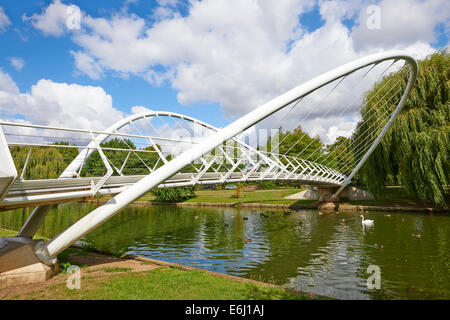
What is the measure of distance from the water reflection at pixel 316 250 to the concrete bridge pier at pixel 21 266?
486 cm

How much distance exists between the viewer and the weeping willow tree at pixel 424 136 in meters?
20.8

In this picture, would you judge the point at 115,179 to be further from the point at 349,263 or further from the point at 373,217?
the point at 373,217

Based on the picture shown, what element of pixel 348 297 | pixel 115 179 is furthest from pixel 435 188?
pixel 115 179

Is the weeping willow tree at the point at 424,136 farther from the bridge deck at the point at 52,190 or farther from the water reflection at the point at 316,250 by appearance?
the bridge deck at the point at 52,190

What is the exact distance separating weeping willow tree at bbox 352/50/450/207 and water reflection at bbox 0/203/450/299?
107 inches

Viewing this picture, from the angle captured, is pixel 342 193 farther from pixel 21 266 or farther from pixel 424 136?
pixel 21 266

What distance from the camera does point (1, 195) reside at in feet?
18.7

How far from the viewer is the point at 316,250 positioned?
12469 millimetres

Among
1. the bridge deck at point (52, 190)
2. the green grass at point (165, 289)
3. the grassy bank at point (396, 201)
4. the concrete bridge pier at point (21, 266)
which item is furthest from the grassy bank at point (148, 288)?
the grassy bank at point (396, 201)

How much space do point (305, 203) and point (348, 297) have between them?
83.8 ft

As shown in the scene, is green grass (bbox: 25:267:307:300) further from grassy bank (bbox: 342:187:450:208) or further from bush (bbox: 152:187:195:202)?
bush (bbox: 152:187:195:202)

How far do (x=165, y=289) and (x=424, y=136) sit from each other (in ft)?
73.9

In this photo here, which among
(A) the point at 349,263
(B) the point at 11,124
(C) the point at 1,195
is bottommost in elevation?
(A) the point at 349,263

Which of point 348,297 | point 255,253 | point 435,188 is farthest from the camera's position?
point 435,188
